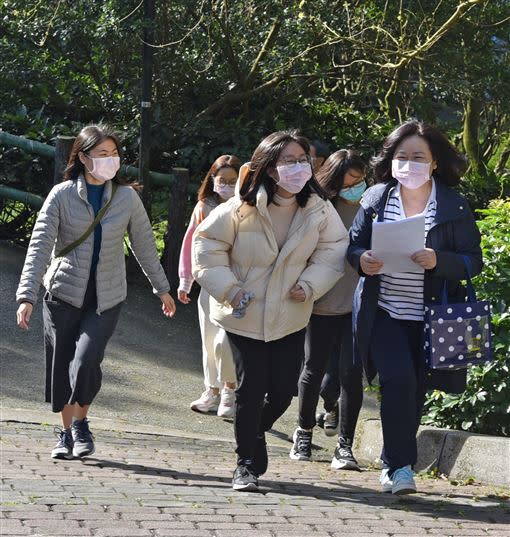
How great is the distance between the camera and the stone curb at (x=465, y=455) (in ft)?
22.0

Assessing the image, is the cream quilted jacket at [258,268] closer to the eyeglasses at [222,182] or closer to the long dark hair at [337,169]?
the long dark hair at [337,169]

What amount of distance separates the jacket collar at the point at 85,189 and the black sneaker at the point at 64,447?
1.24m

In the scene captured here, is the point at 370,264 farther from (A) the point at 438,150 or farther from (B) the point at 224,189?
(B) the point at 224,189

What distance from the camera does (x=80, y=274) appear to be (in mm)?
6859

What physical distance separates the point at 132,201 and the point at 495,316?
83.1 inches

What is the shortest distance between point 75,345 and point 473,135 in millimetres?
8256

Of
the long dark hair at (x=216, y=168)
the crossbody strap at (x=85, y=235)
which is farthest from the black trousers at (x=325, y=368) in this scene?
the long dark hair at (x=216, y=168)

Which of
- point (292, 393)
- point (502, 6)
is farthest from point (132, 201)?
point (502, 6)

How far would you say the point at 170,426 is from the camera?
27.5 feet

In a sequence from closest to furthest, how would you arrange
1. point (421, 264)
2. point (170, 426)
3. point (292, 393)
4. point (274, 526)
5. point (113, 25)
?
point (274, 526), point (421, 264), point (292, 393), point (170, 426), point (113, 25)

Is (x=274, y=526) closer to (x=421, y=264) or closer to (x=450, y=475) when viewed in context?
(x=421, y=264)

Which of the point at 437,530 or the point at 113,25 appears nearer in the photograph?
the point at 437,530

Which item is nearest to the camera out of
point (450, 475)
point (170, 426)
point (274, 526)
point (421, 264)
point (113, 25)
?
point (274, 526)

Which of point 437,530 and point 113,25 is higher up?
point 113,25
